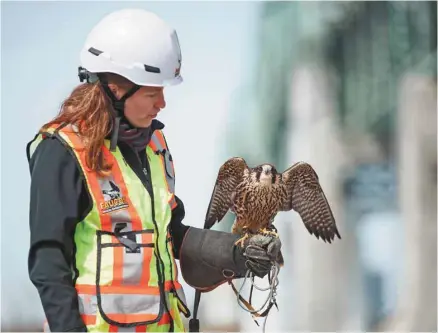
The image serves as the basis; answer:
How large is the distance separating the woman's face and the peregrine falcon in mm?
1491

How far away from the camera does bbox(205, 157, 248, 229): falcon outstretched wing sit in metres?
3.59

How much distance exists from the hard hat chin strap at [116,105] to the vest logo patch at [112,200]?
107mm

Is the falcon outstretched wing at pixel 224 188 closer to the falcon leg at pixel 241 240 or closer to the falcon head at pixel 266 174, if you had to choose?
the falcon head at pixel 266 174

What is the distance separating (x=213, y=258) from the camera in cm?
229

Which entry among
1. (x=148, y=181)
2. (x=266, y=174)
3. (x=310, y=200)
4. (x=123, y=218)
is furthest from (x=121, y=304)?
(x=266, y=174)

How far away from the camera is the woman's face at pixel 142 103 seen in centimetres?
199

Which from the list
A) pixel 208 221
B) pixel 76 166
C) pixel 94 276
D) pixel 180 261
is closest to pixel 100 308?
pixel 94 276

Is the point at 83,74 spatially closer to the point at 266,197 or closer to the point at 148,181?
the point at 148,181

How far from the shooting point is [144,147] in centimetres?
208

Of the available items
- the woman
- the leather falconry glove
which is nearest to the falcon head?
the leather falconry glove

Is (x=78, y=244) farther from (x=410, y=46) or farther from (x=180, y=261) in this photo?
(x=410, y=46)

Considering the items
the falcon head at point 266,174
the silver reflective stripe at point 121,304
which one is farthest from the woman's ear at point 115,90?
the falcon head at point 266,174

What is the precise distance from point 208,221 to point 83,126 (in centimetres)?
166

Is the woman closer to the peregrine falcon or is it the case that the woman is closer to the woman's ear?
the woman's ear
